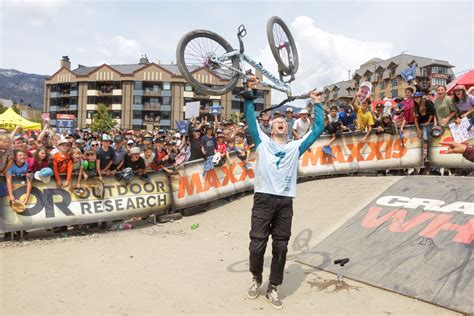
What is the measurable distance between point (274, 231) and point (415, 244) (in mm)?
2306

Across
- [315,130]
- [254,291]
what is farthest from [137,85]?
[254,291]

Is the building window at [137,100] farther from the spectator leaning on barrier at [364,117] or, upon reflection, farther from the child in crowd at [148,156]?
the spectator leaning on barrier at [364,117]

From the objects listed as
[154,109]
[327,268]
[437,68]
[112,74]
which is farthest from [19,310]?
[437,68]

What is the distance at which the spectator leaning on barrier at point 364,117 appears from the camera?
9531 mm

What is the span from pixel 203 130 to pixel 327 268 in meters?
5.89

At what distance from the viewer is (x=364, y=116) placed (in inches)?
379

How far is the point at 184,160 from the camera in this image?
366 inches

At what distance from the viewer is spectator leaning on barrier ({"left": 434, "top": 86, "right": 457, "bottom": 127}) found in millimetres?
8070

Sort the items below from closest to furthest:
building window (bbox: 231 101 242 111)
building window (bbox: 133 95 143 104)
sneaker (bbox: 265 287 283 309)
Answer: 1. sneaker (bbox: 265 287 283 309)
2. building window (bbox: 133 95 143 104)
3. building window (bbox: 231 101 242 111)

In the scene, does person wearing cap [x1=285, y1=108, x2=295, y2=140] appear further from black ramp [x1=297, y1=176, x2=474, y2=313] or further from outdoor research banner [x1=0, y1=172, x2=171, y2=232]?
outdoor research banner [x1=0, y1=172, x2=171, y2=232]

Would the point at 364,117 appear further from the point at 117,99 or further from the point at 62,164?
the point at 117,99

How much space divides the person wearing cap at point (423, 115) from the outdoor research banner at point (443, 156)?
0.91ft

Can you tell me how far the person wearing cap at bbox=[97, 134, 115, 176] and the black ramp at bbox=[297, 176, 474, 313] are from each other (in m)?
4.91

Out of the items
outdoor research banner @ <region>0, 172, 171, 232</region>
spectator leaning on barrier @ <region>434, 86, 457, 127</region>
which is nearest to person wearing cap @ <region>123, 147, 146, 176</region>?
outdoor research banner @ <region>0, 172, 171, 232</region>
